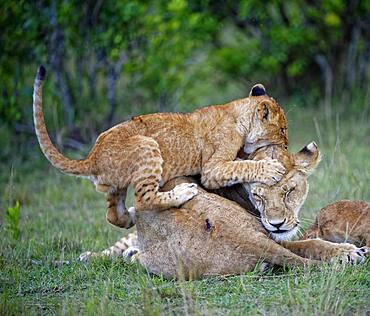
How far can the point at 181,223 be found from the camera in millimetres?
5023

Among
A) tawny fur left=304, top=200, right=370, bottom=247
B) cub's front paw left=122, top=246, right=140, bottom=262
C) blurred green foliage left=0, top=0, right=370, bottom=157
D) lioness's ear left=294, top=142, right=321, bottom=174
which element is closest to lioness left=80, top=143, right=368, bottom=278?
lioness's ear left=294, top=142, right=321, bottom=174

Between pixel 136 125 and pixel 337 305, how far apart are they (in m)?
2.27

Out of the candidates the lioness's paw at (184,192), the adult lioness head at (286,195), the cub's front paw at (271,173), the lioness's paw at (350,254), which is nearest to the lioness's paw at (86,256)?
the lioness's paw at (184,192)

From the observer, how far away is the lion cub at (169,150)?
18.6 feet

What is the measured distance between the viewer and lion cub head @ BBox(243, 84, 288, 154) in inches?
232

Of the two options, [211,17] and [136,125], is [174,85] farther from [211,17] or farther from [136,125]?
[136,125]

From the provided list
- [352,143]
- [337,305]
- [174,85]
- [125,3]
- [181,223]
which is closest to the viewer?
[337,305]

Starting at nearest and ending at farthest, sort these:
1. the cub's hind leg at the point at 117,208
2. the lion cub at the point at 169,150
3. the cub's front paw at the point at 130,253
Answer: the lion cub at the point at 169,150
the cub's front paw at the point at 130,253
the cub's hind leg at the point at 117,208

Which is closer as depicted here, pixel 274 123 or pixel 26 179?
A: pixel 274 123

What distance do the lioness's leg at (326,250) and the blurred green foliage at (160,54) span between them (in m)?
5.36

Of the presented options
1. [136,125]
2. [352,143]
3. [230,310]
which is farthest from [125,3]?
[230,310]

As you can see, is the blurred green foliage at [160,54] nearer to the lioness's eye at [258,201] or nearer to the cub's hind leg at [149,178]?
the cub's hind leg at [149,178]

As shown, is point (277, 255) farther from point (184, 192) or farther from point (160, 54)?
point (160, 54)

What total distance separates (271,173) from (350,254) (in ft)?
2.25
